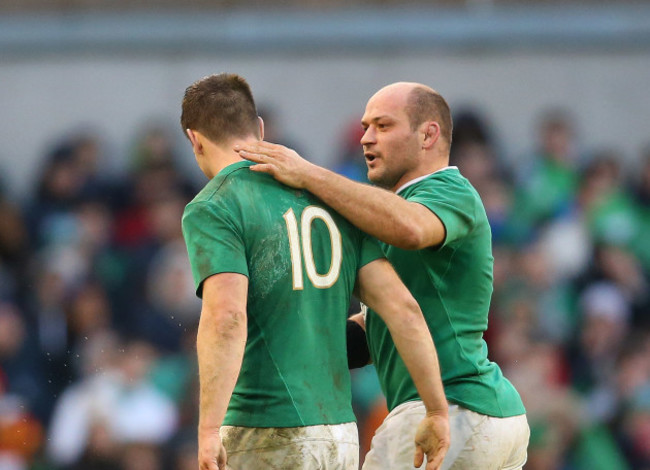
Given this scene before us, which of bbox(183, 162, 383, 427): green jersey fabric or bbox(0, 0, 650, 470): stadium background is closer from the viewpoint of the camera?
bbox(183, 162, 383, 427): green jersey fabric

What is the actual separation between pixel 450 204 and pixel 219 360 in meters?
1.20

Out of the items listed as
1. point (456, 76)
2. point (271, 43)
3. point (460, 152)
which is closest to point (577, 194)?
point (460, 152)

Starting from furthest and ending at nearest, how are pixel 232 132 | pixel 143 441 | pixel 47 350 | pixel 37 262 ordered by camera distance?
pixel 37 262, pixel 47 350, pixel 143 441, pixel 232 132

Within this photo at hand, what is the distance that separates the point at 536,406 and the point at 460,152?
251 centimetres

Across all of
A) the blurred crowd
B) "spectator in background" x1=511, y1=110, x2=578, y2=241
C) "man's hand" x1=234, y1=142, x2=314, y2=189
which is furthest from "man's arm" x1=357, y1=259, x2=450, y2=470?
"spectator in background" x1=511, y1=110, x2=578, y2=241

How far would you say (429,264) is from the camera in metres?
5.08

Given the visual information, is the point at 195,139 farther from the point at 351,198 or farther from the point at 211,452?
the point at 211,452

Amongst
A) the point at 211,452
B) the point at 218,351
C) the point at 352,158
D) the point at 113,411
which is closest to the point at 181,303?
the point at 113,411

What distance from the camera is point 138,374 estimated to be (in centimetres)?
1015

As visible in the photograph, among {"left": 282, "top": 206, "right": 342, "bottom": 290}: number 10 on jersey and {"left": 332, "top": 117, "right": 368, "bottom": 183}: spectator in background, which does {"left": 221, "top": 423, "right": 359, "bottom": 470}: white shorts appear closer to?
{"left": 282, "top": 206, "right": 342, "bottom": 290}: number 10 on jersey

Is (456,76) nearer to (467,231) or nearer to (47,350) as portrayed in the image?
(47,350)

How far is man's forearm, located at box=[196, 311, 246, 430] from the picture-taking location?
14.1ft

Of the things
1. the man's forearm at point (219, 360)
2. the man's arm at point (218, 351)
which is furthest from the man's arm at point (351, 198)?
the man's forearm at point (219, 360)

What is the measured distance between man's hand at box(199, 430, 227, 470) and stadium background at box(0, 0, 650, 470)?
5.27 meters
